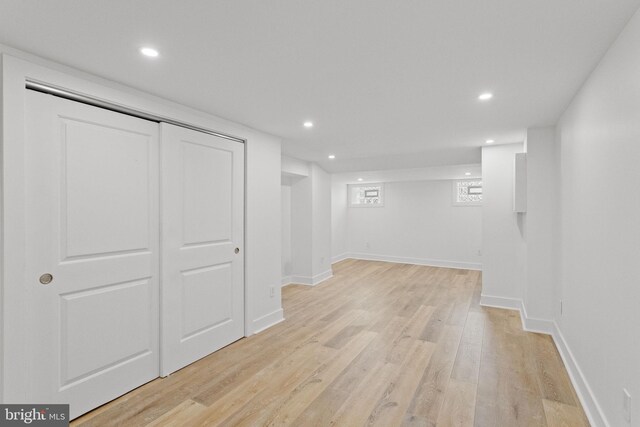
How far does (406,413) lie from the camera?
6.89ft

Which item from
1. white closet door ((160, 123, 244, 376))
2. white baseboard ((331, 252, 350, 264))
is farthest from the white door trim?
white baseboard ((331, 252, 350, 264))

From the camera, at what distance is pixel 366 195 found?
8688mm

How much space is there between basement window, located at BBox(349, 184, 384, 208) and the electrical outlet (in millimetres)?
6892

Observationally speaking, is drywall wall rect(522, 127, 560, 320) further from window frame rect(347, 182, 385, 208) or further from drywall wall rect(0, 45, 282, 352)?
window frame rect(347, 182, 385, 208)

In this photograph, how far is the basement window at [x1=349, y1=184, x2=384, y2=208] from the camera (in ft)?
27.7

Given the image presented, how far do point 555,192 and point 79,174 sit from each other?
4311 millimetres

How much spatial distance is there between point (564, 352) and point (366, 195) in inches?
244

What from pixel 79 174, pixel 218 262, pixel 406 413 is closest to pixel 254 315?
pixel 218 262

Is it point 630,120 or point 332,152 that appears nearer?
point 630,120

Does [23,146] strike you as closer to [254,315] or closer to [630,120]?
[254,315]

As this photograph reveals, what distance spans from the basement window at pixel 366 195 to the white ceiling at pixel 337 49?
5406 mm

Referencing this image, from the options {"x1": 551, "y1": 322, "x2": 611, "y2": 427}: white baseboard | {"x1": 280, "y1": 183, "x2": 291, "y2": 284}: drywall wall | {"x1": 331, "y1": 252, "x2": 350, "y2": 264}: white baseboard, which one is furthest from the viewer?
{"x1": 331, "y1": 252, "x2": 350, "y2": 264}: white baseboard

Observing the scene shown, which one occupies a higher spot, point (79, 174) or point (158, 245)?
point (79, 174)

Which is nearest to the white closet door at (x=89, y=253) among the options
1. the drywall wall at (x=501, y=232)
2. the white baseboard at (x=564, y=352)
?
the white baseboard at (x=564, y=352)
